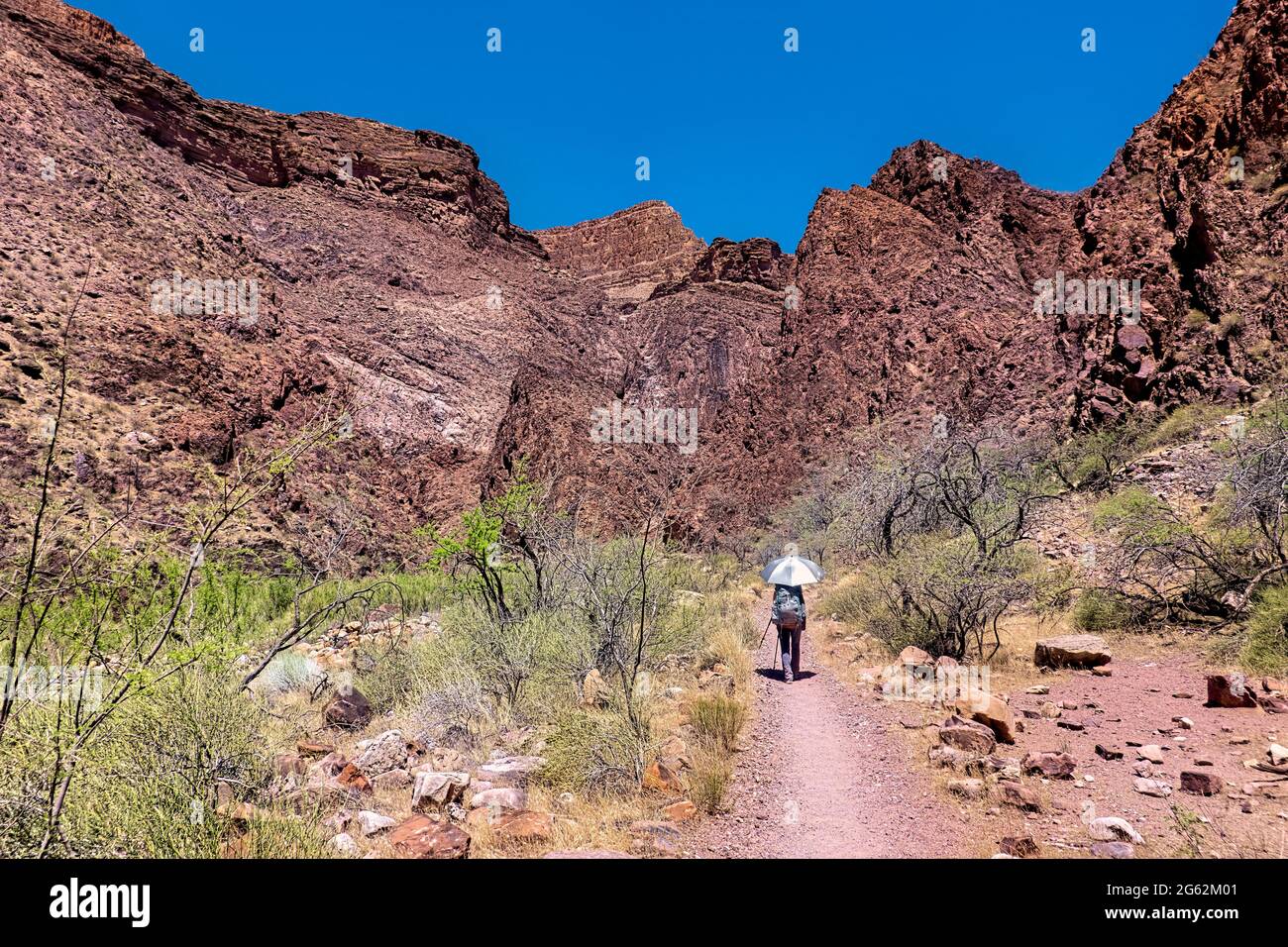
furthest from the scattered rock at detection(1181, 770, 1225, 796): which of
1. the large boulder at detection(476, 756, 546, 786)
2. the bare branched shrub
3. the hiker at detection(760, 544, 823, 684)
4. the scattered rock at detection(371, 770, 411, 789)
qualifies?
the scattered rock at detection(371, 770, 411, 789)

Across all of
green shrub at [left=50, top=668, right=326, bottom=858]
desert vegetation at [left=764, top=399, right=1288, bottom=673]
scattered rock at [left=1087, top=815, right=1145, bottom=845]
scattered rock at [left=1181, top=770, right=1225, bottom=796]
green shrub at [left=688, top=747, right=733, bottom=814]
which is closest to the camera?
green shrub at [left=50, top=668, right=326, bottom=858]

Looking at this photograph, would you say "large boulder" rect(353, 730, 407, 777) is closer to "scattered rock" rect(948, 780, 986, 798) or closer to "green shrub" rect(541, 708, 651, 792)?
"green shrub" rect(541, 708, 651, 792)

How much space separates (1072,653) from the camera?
6719 millimetres

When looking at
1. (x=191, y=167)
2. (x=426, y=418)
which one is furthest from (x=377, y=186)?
(x=426, y=418)

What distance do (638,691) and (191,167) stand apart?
47.2m

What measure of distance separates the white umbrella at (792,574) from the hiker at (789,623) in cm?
12

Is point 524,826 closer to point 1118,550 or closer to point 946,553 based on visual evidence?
point 946,553

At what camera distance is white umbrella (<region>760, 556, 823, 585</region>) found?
7.89m

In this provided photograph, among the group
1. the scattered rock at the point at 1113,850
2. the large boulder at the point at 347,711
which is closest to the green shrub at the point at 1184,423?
the scattered rock at the point at 1113,850

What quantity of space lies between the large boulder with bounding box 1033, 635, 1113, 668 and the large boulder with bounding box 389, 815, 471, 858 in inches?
245

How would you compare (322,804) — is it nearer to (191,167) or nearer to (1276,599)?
(1276,599)

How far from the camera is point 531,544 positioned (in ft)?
32.8

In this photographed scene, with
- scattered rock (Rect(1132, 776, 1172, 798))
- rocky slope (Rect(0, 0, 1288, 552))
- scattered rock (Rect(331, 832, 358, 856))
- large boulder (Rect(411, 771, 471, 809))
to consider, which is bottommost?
large boulder (Rect(411, 771, 471, 809))

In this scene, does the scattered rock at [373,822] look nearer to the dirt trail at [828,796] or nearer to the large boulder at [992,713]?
the dirt trail at [828,796]
